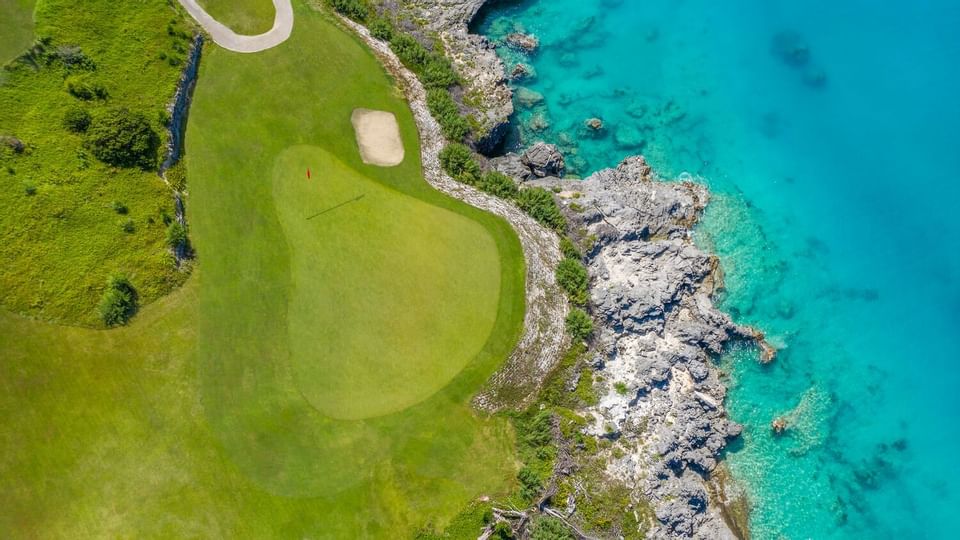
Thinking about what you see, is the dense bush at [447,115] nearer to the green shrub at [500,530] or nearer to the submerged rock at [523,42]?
the submerged rock at [523,42]

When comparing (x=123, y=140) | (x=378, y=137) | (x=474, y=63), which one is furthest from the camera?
(x=474, y=63)

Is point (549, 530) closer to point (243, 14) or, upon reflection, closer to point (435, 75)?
point (435, 75)

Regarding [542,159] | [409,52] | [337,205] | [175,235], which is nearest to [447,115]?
[409,52]

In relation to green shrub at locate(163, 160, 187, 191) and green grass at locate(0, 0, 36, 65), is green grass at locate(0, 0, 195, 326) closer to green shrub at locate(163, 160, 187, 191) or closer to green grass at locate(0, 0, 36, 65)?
green grass at locate(0, 0, 36, 65)

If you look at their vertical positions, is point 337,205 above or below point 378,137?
below

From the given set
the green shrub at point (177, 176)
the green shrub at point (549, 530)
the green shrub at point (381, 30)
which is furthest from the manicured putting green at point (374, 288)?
the green shrub at point (381, 30)

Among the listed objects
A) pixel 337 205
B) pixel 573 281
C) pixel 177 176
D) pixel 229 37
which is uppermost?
pixel 229 37

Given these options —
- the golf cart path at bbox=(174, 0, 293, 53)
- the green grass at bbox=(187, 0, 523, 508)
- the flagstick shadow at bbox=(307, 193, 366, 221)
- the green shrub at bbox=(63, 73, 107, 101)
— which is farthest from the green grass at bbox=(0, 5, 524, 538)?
the green shrub at bbox=(63, 73, 107, 101)
